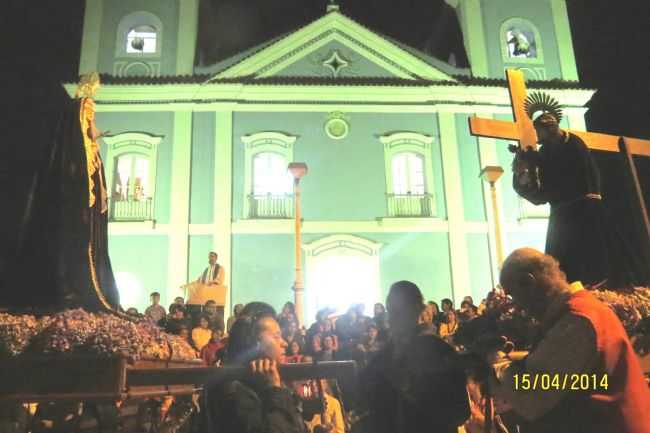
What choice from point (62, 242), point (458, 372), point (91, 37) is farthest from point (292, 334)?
point (91, 37)

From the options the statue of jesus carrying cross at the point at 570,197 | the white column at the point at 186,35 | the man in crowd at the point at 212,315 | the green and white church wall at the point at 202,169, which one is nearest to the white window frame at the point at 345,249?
the green and white church wall at the point at 202,169

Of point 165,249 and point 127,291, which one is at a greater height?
point 165,249

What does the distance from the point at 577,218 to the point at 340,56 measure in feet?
49.0

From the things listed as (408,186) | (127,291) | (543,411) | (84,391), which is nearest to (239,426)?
(543,411)

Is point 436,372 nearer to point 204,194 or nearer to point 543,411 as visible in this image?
point 543,411

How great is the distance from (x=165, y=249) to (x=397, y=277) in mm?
6837

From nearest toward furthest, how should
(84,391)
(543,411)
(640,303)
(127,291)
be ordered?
1. (543,411)
2. (84,391)
3. (640,303)
4. (127,291)

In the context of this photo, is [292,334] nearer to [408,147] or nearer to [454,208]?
[454,208]

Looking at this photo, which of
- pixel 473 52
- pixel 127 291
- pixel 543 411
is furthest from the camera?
pixel 473 52

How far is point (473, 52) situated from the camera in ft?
62.6

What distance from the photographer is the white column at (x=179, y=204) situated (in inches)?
638

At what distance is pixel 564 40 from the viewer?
63.8 feet

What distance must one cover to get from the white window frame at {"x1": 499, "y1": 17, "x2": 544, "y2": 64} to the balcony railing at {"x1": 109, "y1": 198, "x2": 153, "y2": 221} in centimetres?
1257
